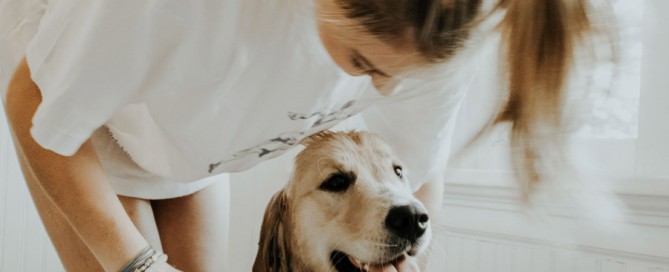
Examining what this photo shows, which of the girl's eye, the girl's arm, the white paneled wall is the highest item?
the girl's arm

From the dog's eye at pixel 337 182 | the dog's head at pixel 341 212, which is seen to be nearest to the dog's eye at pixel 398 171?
the dog's head at pixel 341 212

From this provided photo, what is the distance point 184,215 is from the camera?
1.27m

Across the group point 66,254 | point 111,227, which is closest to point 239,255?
point 66,254

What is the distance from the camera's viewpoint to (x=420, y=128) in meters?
1.10

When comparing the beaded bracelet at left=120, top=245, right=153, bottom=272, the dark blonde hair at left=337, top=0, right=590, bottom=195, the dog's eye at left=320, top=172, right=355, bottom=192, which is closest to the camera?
the dark blonde hair at left=337, top=0, right=590, bottom=195

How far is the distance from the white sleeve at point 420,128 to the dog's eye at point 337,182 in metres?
0.13

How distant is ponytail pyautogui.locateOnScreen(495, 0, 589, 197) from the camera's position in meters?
0.64

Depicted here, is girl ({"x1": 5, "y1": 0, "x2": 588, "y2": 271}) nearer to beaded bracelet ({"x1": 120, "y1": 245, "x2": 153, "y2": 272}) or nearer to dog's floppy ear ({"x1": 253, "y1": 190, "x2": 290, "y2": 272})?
beaded bracelet ({"x1": 120, "y1": 245, "x2": 153, "y2": 272})

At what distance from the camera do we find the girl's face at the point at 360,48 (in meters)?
0.67

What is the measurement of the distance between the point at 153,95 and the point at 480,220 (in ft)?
3.29

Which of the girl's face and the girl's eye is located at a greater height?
the girl's face

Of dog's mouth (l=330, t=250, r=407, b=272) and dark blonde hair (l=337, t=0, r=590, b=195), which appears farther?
dog's mouth (l=330, t=250, r=407, b=272)

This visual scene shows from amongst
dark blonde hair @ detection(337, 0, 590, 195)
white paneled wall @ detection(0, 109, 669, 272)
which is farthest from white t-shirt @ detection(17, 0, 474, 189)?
white paneled wall @ detection(0, 109, 669, 272)

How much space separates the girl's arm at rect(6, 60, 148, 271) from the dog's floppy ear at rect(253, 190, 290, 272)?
12.5 inches
